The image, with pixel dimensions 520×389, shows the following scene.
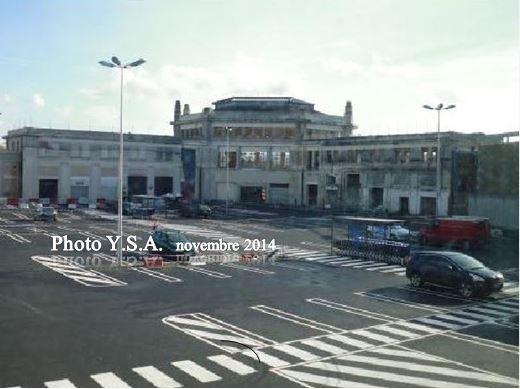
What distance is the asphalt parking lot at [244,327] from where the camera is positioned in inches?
591

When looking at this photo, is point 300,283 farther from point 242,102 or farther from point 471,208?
point 242,102

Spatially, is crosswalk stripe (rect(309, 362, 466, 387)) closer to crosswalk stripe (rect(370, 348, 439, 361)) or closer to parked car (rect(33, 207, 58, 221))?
crosswalk stripe (rect(370, 348, 439, 361))

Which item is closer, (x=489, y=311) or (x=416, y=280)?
(x=489, y=311)

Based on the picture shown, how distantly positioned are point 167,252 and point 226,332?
55.2 feet

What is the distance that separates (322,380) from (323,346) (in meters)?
3.09

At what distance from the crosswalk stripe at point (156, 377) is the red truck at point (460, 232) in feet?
108

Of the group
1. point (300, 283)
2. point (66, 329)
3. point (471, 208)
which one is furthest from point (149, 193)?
point (66, 329)

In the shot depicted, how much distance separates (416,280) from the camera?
28.2m

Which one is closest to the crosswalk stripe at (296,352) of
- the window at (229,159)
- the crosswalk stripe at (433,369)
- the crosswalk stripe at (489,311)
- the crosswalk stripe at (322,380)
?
the crosswalk stripe at (433,369)

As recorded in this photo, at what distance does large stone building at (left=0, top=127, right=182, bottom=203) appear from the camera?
85.6m

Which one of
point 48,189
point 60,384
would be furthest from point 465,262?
point 48,189

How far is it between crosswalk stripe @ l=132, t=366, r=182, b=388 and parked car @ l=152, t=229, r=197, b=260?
1890 centimetres

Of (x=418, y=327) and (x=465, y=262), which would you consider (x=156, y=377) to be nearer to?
(x=418, y=327)

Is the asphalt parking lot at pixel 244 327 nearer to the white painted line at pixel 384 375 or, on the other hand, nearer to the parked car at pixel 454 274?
the white painted line at pixel 384 375
